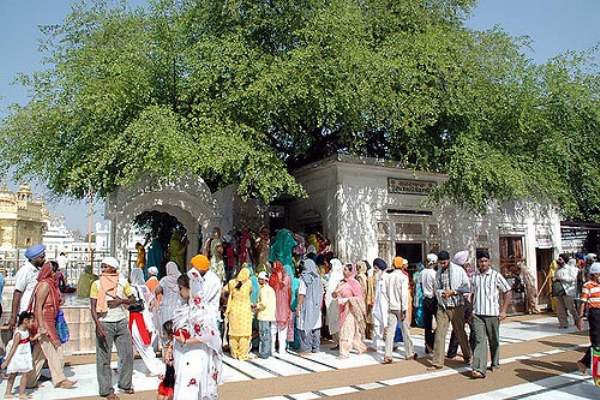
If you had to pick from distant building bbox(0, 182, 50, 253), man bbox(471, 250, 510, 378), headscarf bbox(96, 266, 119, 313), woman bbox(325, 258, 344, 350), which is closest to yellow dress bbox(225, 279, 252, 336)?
woman bbox(325, 258, 344, 350)

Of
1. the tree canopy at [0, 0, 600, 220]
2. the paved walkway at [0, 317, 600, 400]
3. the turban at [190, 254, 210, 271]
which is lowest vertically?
the paved walkway at [0, 317, 600, 400]

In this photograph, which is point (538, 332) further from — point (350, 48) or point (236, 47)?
point (236, 47)

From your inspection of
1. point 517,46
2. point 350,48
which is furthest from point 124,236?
point 517,46

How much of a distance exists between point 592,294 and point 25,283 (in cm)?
759

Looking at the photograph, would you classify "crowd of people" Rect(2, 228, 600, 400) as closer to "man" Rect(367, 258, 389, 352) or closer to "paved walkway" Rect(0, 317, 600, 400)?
"man" Rect(367, 258, 389, 352)

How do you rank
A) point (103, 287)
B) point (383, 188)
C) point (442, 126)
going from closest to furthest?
1. point (103, 287)
2. point (442, 126)
3. point (383, 188)

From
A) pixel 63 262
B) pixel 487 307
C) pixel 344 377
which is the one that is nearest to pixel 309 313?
pixel 344 377

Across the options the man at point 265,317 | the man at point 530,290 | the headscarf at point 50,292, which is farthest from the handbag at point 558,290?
the headscarf at point 50,292

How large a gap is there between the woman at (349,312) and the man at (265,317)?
114 cm

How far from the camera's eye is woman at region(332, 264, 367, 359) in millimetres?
8221

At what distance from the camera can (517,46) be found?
12023 mm

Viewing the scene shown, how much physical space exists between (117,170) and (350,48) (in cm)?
539

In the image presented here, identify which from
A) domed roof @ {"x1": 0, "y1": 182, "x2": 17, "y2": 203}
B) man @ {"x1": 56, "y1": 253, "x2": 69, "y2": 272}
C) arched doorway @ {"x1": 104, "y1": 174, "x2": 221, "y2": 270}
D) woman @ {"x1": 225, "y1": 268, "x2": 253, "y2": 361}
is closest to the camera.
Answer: woman @ {"x1": 225, "y1": 268, "x2": 253, "y2": 361}

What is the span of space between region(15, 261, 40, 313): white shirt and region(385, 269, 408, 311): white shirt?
5283mm
